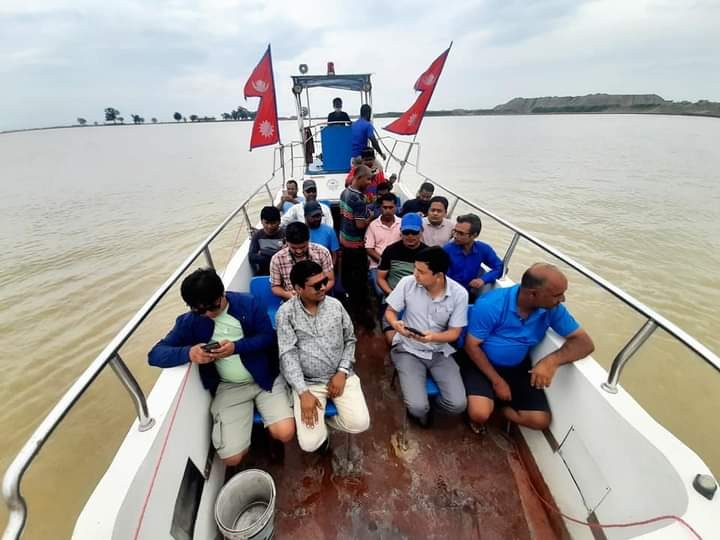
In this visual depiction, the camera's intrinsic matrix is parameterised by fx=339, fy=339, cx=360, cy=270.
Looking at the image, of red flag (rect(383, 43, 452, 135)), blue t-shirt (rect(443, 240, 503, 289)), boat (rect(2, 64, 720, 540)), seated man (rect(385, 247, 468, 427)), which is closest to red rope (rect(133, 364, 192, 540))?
boat (rect(2, 64, 720, 540))

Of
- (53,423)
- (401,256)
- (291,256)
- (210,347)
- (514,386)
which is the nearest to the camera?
(53,423)

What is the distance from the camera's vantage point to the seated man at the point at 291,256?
263cm

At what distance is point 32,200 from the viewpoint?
13.4m

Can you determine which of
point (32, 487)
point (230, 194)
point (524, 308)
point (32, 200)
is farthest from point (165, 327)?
point (32, 200)

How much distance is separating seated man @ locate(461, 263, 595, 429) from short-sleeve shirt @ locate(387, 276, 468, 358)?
0.40 ft

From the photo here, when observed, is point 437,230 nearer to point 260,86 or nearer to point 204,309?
point 204,309

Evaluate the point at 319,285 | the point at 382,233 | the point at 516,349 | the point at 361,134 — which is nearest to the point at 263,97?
the point at 361,134

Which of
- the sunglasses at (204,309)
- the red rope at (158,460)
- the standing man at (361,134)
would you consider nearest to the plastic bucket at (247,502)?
Answer: the red rope at (158,460)

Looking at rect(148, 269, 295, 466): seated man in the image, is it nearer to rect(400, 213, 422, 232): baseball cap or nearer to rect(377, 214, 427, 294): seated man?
rect(377, 214, 427, 294): seated man

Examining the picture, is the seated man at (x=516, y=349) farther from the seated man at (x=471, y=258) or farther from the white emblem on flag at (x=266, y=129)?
the white emblem on flag at (x=266, y=129)

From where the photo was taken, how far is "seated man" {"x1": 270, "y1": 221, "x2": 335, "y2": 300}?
2629 mm

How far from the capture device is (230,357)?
206 cm

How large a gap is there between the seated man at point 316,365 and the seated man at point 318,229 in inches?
54.8

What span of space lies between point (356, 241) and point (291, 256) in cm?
109
